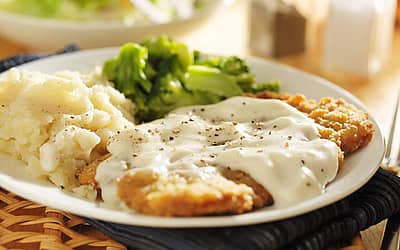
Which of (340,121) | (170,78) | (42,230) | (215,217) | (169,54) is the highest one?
(169,54)

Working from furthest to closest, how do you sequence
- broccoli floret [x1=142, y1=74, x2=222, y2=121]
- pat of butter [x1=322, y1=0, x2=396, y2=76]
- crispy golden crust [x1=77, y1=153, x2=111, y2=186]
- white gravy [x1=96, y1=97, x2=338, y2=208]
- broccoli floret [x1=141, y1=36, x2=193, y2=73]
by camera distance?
pat of butter [x1=322, y1=0, x2=396, y2=76], broccoli floret [x1=141, y1=36, x2=193, y2=73], broccoli floret [x1=142, y1=74, x2=222, y2=121], crispy golden crust [x1=77, y1=153, x2=111, y2=186], white gravy [x1=96, y1=97, x2=338, y2=208]

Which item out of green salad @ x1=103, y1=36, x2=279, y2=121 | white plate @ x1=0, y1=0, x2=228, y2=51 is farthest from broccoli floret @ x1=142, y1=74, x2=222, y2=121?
white plate @ x1=0, y1=0, x2=228, y2=51

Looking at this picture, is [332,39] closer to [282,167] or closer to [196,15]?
[196,15]

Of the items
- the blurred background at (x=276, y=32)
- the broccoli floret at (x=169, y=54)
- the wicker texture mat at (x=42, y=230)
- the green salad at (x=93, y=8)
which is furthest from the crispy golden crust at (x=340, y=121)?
the green salad at (x=93, y=8)

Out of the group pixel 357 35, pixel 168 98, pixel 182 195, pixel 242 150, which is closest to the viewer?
pixel 182 195

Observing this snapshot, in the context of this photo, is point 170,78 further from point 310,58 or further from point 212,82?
point 310,58

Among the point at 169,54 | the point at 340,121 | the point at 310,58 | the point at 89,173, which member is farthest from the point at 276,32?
the point at 89,173

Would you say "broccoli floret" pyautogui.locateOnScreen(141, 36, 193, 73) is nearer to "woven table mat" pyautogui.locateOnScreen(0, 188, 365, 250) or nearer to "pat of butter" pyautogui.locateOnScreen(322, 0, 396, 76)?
"woven table mat" pyautogui.locateOnScreen(0, 188, 365, 250)
